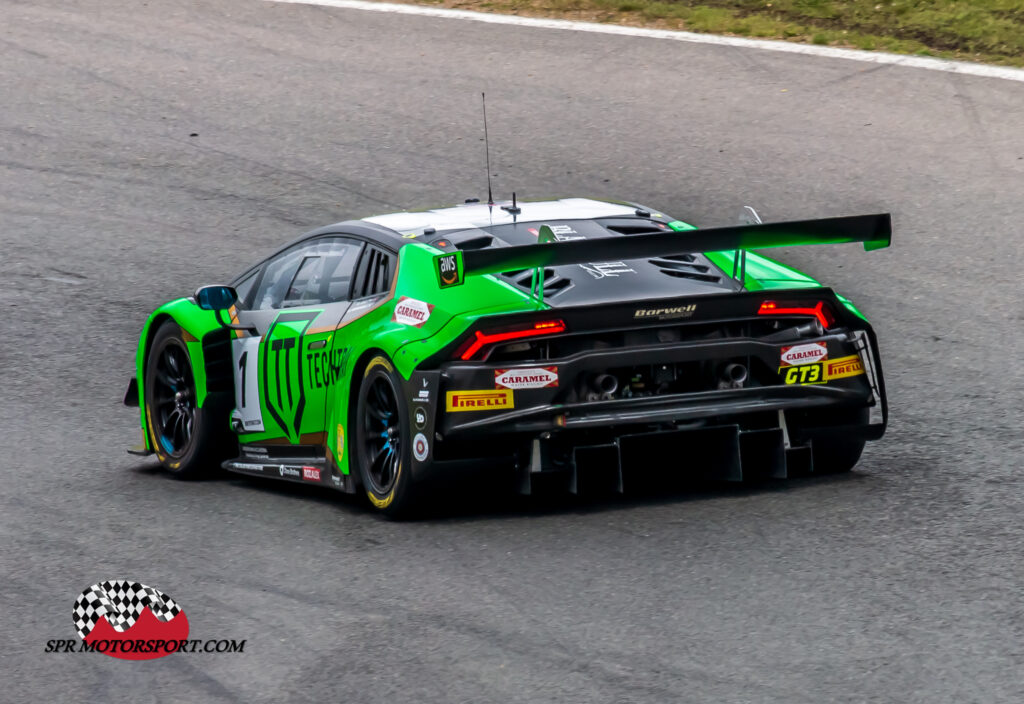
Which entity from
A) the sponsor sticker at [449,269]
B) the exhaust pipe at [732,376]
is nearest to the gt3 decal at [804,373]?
the exhaust pipe at [732,376]

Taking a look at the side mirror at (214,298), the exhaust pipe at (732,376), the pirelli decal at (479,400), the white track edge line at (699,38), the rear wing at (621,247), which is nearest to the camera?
the rear wing at (621,247)

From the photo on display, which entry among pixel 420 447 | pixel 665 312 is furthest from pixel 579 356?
pixel 420 447

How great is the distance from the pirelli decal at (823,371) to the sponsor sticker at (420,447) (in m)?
1.50

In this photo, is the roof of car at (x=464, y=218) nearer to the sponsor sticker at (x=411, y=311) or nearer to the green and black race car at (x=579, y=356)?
the green and black race car at (x=579, y=356)

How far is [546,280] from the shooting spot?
6820mm

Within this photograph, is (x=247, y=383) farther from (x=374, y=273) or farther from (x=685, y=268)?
(x=685, y=268)

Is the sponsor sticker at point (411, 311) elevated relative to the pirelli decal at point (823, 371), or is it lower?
elevated

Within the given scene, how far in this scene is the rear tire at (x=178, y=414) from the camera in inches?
332

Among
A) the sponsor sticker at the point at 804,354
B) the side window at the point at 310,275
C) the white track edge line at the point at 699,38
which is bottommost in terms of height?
the sponsor sticker at the point at 804,354

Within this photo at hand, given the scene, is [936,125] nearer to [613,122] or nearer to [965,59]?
[965,59]

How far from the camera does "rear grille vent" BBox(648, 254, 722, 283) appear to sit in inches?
273

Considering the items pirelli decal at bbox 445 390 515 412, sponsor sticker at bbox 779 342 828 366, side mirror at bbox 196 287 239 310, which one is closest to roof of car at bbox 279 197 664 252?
side mirror at bbox 196 287 239 310

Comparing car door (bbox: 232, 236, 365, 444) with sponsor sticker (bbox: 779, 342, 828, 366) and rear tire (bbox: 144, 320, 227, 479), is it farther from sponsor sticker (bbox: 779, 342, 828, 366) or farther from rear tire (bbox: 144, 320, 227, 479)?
sponsor sticker (bbox: 779, 342, 828, 366)

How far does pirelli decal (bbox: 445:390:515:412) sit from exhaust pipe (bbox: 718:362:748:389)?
0.90m
